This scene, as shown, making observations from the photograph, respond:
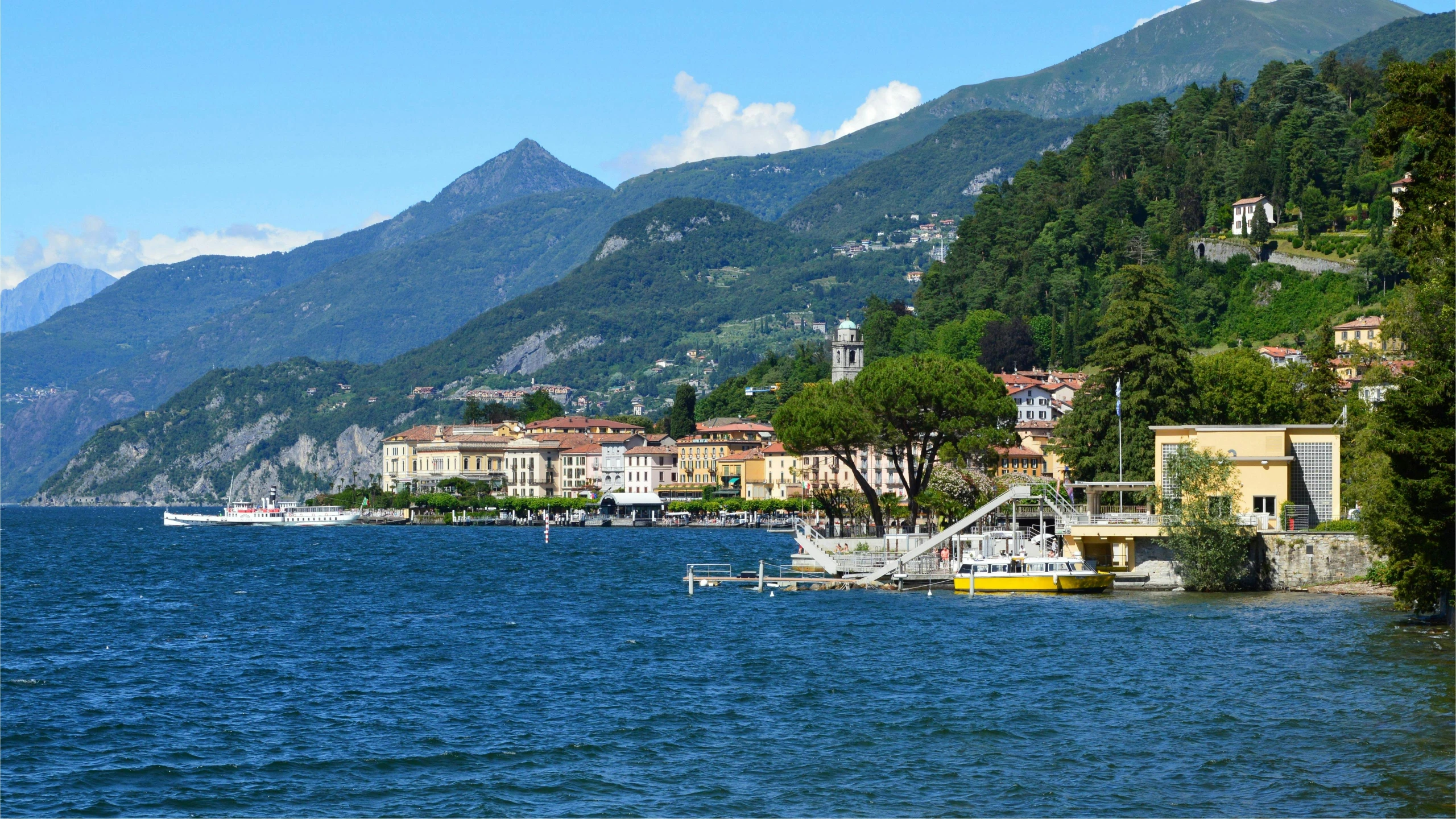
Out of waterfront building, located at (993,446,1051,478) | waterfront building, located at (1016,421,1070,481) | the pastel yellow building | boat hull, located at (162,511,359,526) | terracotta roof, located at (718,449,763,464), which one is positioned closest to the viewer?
the pastel yellow building

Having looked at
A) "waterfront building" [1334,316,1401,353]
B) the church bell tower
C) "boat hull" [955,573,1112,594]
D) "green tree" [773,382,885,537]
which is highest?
the church bell tower

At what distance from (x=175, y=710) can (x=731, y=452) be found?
5654 inches

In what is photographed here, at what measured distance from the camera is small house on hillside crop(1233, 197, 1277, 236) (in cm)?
14300

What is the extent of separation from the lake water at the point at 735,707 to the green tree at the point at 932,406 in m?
14.9

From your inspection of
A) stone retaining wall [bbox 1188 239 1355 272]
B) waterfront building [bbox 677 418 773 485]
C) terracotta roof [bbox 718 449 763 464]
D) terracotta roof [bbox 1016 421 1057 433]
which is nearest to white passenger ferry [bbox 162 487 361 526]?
waterfront building [bbox 677 418 773 485]

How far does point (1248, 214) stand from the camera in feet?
475

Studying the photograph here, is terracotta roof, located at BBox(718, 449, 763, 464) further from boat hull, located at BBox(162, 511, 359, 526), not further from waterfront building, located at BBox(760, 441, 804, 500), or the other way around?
boat hull, located at BBox(162, 511, 359, 526)

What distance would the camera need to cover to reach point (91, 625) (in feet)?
170

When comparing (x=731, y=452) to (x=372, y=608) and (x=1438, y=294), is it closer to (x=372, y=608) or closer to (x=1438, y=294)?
Answer: (x=372, y=608)

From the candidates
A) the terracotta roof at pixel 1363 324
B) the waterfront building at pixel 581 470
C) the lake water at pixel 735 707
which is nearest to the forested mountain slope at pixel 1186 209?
the terracotta roof at pixel 1363 324

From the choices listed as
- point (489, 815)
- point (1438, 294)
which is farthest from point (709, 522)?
point (489, 815)

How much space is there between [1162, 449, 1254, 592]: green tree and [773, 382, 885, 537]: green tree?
63.6ft

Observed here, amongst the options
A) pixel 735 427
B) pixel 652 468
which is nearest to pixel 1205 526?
pixel 735 427

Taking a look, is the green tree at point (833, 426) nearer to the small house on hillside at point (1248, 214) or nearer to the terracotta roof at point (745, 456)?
the small house on hillside at point (1248, 214)
